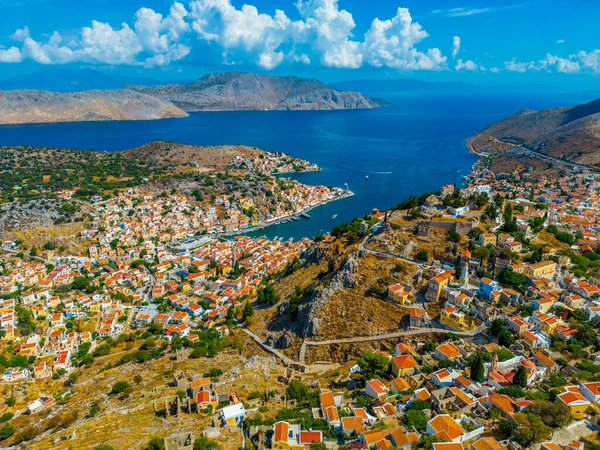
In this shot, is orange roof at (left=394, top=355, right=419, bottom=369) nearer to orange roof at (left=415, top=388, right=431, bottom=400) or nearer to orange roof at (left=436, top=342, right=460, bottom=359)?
orange roof at (left=436, top=342, right=460, bottom=359)

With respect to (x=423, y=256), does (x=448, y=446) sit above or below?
below

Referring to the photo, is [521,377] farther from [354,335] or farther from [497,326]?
[354,335]

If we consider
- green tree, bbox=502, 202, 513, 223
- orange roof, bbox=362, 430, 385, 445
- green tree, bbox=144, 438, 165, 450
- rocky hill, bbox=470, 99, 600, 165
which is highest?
rocky hill, bbox=470, 99, 600, 165

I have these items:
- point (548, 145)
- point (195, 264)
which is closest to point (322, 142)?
point (548, 145)

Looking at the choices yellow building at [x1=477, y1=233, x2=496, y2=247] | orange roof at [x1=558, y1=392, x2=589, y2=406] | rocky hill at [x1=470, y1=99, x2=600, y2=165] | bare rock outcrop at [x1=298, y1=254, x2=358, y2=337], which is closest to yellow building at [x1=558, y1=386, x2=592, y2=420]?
orange roof at [x1=558, y1=392, x2=589, y2=406]

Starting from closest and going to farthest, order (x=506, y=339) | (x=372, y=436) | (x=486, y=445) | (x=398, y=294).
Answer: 1. (x=486, y=445)
2. (x=372, y=436)
3. (x=506, y=339)
4. (x=398, y=294)

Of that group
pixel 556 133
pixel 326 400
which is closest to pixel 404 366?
pixel 326 400

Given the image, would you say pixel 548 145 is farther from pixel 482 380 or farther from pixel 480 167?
pixel 482 380
